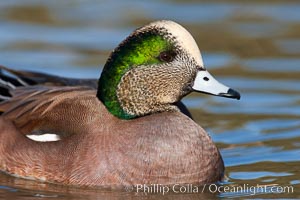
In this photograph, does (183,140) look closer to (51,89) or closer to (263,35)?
(51,89)

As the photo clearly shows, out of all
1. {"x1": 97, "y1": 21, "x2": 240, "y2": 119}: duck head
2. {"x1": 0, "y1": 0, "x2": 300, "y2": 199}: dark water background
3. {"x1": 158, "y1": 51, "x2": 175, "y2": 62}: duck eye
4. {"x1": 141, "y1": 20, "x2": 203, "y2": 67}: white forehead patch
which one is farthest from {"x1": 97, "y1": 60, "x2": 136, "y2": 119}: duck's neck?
{"x1": 0, "y1": 0, "x2": 300, "y2": 199}: dark water background

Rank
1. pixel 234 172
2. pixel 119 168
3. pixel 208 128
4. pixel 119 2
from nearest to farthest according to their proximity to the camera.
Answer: pixel 119 168
pixel 234 172
pixel 208 128
pixel 119 2

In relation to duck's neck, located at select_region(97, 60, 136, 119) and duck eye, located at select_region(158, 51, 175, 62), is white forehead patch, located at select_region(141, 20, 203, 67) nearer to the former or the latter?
duck eye, located at select_region(158, 51, 175, 62)

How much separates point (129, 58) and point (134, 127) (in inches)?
20.5

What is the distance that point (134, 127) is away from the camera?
8367mm

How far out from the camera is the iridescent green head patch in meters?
8.38

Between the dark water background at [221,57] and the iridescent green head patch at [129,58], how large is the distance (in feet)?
2.44

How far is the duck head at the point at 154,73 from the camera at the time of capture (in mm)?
8375

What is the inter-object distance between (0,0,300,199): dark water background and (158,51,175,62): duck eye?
1034mm

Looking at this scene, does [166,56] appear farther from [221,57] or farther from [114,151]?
[221,57]

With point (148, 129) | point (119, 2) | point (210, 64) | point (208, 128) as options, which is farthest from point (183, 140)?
point (119, 2)

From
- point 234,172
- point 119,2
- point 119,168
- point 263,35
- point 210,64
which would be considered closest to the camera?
point 119,168

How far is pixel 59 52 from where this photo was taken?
1291cm

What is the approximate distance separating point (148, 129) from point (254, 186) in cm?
92
